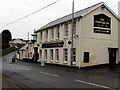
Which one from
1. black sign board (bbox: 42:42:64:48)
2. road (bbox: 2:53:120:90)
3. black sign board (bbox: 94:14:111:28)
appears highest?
black sign board (bbox: 94:14:111:28)

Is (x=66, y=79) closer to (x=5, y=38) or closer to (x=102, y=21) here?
(x=102, y=21)

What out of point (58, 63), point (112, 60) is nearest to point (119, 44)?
point (112, 60)

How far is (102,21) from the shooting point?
2684cm

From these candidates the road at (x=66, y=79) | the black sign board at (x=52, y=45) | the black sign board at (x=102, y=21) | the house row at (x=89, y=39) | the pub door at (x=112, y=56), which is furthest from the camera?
the black sign board at (x=52, y=45)

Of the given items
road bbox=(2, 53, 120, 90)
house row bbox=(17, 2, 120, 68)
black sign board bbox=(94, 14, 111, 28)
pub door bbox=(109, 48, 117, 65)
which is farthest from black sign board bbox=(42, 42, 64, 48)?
road bbox=(2, 53, 120, 90)

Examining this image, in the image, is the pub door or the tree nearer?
the pub door

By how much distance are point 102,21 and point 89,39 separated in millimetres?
3220

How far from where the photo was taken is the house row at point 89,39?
25.1 m

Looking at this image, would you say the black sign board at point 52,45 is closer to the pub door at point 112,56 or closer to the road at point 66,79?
the pub door at point 112,56

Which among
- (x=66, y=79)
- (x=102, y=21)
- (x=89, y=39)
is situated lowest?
(x=66, y=79)

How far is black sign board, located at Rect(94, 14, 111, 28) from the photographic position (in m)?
26.4

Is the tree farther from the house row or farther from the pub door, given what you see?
the pub door

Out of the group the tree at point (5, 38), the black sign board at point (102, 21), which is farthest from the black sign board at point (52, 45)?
the tree at point (5, 38)

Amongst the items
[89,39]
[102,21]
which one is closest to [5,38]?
[102,21]
